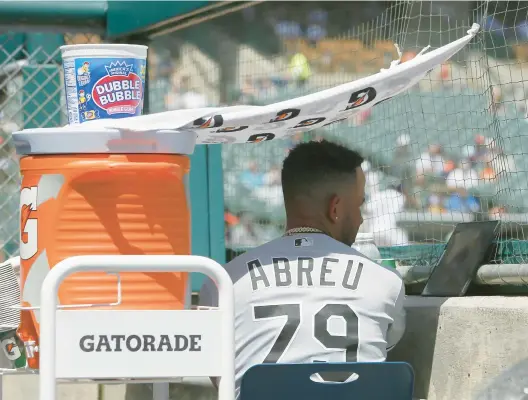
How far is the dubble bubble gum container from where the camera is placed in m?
→ 2.93

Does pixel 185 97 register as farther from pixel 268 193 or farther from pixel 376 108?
pixel 376 108

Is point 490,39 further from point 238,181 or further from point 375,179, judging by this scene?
point 238,181

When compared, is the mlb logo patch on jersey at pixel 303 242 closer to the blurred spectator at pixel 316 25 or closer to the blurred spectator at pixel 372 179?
the blurred spectator at pixel 372 179

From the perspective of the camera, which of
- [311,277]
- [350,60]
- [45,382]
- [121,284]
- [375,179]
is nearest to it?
[45,382]

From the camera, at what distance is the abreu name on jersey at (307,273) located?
3189 millimetres

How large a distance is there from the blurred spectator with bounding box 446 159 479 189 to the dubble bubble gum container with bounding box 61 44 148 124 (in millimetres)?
1931

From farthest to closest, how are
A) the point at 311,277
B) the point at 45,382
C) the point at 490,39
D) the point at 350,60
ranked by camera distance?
1. the point at 350,60
2. the point at 490,39
3. the point at 311,277
4. the point at 45,382

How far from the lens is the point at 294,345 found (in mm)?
3125

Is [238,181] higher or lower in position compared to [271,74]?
lower

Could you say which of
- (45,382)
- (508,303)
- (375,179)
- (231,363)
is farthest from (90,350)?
(375,179)

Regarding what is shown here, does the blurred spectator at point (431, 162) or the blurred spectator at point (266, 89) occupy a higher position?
the blurred spectator at point (266, 89)

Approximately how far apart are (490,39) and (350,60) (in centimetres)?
148

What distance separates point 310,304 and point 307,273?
0.35 feet

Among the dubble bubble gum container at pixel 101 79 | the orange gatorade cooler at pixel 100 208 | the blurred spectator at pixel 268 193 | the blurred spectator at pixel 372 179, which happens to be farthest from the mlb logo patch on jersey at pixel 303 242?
the blurred spectator at pixel 268 193
